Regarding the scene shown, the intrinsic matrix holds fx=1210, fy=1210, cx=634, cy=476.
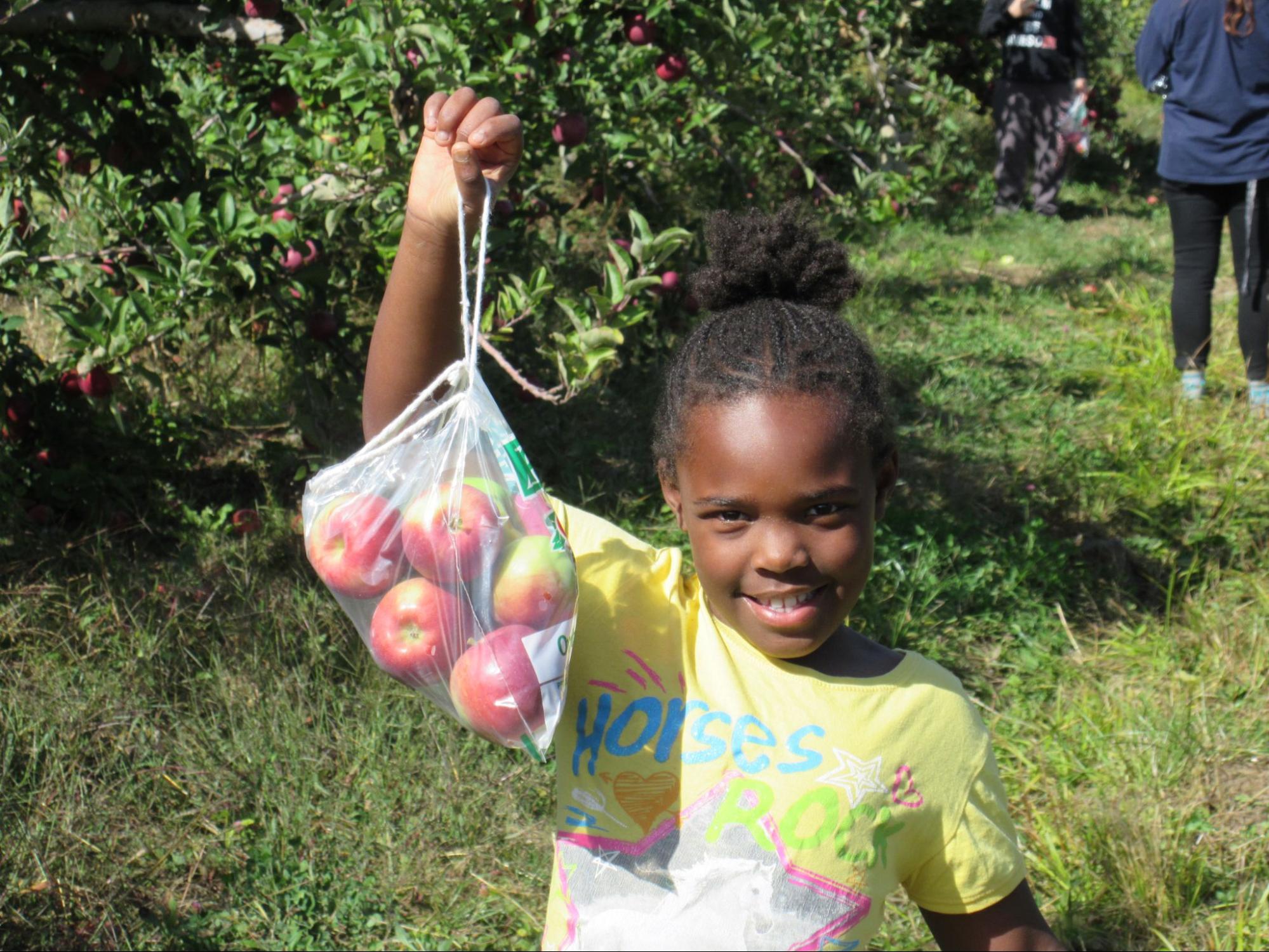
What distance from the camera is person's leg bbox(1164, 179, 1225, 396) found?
4.25 meters

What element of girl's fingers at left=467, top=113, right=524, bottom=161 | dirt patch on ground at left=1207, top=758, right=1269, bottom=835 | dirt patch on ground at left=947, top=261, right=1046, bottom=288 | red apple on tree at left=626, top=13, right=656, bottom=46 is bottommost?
dirt patch on ground at left=947, top=261, right=1046, bottom=288

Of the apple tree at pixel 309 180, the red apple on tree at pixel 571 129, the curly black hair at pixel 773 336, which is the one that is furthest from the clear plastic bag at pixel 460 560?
the red apple on tree at pixel 571 129

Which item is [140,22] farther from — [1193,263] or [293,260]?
[1193,263]

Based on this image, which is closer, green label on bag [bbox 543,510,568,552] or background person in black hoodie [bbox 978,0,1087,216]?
green label on bag [bbox 543,510,568,552]

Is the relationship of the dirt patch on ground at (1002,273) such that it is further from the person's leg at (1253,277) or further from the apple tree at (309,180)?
the apple tree at (309,180)

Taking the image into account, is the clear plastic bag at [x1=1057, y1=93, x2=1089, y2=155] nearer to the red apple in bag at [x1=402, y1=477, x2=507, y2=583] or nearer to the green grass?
the green grass

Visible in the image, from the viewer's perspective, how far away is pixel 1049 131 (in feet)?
24.8

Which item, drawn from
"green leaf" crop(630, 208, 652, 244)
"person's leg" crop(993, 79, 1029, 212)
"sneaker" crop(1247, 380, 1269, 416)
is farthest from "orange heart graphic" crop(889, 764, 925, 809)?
"person's leg" crop(993, 79, 1029, 212)

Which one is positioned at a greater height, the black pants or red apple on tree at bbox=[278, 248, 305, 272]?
red apple on tree at bbox=[278, 248, 305, 272]

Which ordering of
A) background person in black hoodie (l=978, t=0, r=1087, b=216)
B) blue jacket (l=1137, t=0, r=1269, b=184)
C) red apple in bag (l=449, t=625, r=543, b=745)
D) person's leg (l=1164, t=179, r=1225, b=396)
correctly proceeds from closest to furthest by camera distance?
red apple in bag (l=449, t=625, r=543, b=745) → blue jacket (l=1137, t=0, r=1269, b=184) → person's leg (l=1164, t=179, r=1225, b=396) → background person in black hoodie (l=978, t=0, r=1087, b=216)

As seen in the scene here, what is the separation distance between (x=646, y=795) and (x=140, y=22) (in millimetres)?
2514

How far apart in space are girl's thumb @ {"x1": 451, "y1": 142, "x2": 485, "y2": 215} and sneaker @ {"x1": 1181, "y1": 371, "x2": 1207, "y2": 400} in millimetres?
3651

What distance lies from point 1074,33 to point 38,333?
6.22m

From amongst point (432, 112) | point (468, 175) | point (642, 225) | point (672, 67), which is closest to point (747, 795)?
point (468, 175)
